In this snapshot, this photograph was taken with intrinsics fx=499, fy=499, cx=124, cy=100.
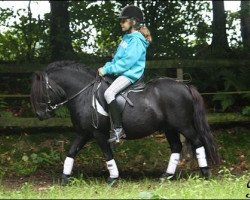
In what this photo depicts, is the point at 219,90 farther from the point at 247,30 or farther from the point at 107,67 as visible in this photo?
the point at 107,67

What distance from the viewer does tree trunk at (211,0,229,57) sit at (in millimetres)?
11439

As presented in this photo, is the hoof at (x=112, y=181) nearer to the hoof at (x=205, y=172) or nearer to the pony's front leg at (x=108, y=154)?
the pony's front leg at (x=108, y=154)

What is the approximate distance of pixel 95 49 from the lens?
472 inches

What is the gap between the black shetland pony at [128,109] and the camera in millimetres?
7824

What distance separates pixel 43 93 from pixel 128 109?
1.35 m

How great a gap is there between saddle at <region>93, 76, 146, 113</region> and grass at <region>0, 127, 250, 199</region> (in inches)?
48.2

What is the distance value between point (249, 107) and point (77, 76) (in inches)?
159

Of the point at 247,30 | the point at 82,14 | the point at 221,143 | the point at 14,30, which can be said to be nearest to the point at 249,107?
the point at 221,143

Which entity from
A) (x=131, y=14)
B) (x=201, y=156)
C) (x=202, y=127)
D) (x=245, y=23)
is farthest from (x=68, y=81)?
(x=245, y=23)

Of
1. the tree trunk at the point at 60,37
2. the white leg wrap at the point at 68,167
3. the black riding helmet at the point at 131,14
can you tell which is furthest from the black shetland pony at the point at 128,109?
the tree trunk at the point at 60,37

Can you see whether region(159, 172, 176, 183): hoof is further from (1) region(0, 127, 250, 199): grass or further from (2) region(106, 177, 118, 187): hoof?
(2) region(106, 177, 118, 187): hoof

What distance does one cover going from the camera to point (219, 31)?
12117mm

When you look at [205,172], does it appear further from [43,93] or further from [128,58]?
[43,93]

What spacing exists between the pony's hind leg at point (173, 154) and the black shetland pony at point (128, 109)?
2 cm
